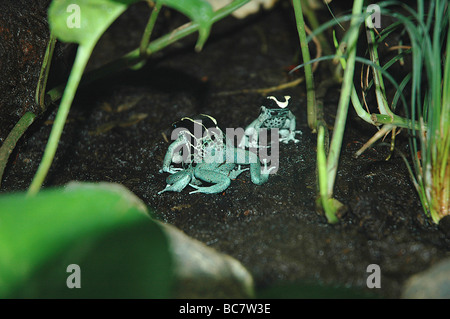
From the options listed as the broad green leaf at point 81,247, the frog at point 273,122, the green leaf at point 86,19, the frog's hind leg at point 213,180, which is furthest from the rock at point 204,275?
the frog at point 273,122

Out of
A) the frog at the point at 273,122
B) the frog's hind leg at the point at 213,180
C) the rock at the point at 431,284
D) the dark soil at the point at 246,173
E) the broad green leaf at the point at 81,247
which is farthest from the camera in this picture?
the frog at the point at 273,122

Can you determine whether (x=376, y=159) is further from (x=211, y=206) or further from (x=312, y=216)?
(x=211, y=206)

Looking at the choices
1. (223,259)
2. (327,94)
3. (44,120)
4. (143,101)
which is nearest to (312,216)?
(223,259)

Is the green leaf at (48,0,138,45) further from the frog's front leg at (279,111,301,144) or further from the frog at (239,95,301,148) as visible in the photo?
the frog's front leg at (279,111,301,144)

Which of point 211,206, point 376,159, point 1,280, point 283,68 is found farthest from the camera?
point 283,68

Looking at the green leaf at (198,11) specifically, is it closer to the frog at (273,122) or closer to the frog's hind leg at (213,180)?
the frog's hind leg at (213,180)

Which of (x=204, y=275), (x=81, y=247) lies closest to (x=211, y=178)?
(x=204, y=275)
